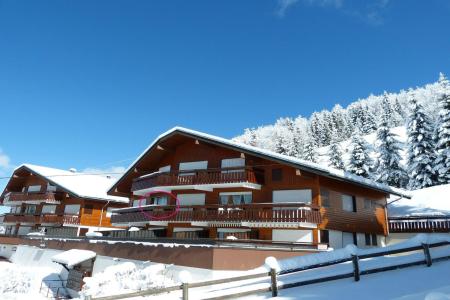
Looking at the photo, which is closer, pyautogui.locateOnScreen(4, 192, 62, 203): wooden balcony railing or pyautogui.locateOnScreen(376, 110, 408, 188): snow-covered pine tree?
pyautogui.locateOnScreen(4, 192, 62, 203): wooden balcony railing

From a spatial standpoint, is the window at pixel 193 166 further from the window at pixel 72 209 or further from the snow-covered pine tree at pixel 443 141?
the snow-covered pine tree at pixel 443 141

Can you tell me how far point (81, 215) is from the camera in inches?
1673

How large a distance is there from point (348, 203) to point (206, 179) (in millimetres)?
10770

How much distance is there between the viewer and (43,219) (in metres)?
44.1

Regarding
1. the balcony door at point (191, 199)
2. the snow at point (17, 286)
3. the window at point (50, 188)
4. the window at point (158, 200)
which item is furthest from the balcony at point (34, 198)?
the balcony door at point (191, 199)

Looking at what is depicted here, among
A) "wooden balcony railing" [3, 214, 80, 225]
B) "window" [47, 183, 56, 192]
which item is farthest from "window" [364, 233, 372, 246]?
"window" [47, 183, 56, 192]

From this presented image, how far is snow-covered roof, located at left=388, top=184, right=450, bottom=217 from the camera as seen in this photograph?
33.6m

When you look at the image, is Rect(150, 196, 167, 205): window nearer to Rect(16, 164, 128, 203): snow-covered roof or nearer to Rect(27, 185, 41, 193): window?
Rect(16, 164, 128, 203): snow-covered roof

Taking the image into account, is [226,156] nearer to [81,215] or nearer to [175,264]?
[175,264]

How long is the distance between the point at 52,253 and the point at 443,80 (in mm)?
47720

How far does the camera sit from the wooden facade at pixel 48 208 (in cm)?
4244

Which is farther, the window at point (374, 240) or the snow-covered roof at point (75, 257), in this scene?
the window at point (374, 240)

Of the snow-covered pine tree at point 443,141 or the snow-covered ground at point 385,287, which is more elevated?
the snow-covered pine tree at point 443,141

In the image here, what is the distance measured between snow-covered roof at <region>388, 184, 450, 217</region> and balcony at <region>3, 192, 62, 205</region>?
38267 mm
